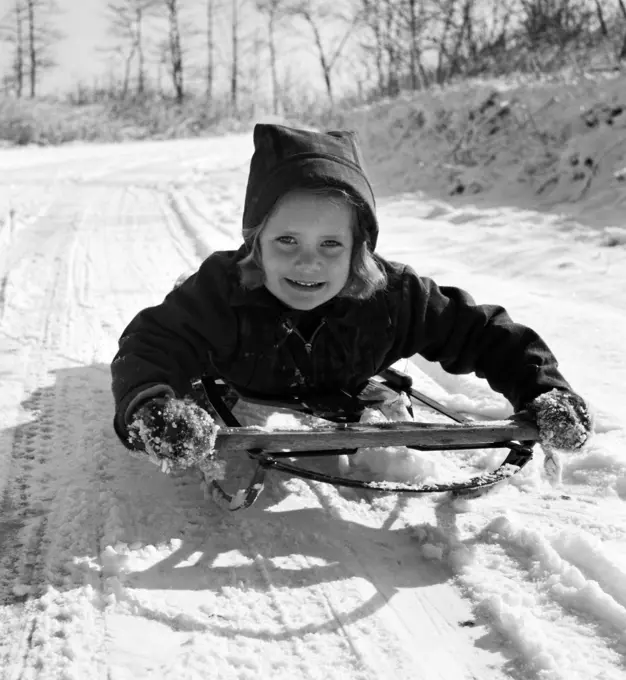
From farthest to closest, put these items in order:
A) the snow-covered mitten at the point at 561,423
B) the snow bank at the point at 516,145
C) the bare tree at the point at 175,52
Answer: the bare tree at the point at 175,52
the snow bank at the point at 516,145
the snow-covered mitten at the point at 561,423

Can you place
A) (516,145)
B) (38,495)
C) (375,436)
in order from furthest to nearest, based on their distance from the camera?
(516,145)
(38,495)
(375,436)

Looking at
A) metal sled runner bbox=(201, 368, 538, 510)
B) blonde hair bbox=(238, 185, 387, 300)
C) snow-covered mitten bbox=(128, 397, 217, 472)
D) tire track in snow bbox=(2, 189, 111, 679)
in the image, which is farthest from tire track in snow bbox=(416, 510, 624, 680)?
tire track in snow bbox=(2, 189, 111, 679)

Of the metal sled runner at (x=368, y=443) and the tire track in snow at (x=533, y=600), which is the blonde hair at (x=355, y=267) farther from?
the tire track in snow at (x=533, y=600)

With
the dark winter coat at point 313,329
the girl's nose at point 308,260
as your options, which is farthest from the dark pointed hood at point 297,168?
the girl's nose at point 308,260

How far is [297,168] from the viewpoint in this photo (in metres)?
2.01

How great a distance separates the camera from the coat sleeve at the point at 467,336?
7.11ft

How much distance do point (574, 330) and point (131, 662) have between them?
8.36ft

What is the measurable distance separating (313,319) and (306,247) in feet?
0.87

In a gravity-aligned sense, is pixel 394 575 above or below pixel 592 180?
below

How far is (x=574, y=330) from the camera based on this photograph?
331cm

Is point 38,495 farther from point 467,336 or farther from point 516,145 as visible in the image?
point 516,145

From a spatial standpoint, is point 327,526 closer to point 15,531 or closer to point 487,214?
point 15,531

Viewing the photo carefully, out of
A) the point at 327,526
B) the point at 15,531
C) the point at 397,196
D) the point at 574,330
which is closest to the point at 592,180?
the point at 397,196

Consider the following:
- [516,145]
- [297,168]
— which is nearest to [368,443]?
[297,168]
